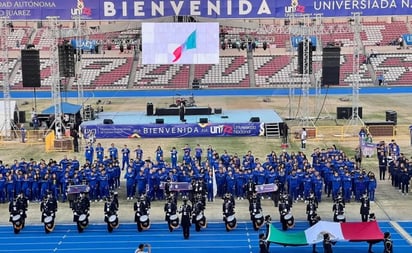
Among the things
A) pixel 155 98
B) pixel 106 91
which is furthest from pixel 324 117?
pixel 106 91

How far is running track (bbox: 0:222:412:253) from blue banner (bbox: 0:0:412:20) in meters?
25.4

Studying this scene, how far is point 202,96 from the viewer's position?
52.1 metres

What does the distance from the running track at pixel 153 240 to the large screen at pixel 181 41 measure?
19.8m

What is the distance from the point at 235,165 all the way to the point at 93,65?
3998 centimetres

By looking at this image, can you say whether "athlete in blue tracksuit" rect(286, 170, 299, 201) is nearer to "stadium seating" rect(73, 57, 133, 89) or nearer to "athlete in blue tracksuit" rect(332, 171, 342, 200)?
"athlete in blue tracksuit" rect(332, 171, 342, 200)

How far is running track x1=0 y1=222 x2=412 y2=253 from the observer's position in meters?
17.1

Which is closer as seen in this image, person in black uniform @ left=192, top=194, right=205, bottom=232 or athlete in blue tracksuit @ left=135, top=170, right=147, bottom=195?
person in black uniform @ left=192, top=194, right=205, bottom=232

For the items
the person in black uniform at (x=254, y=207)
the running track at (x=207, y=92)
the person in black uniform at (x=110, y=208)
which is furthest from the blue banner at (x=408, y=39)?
the person in black uniform at (x=110, y=208)

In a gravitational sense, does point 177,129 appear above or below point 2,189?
above

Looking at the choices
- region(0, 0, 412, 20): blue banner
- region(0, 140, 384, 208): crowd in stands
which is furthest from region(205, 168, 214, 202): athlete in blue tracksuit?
region(0, 0, 412, 20): blue banner

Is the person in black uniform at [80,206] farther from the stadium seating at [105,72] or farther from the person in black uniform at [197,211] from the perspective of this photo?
the stadium seating at [105,72]

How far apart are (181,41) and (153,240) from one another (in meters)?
21.5

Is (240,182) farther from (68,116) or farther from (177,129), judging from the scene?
(68,116)

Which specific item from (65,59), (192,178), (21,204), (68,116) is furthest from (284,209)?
(68,116)
